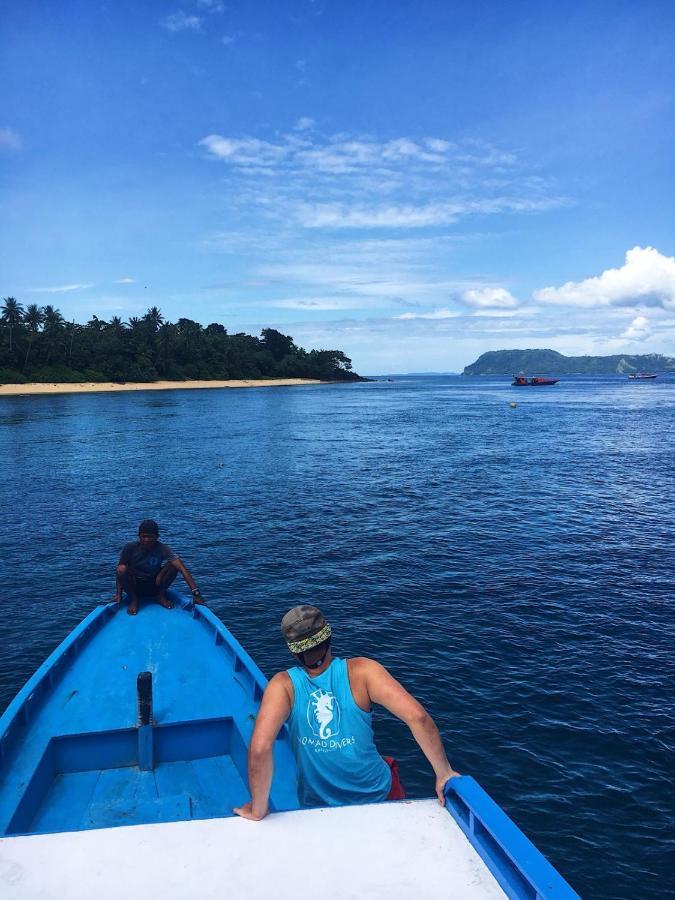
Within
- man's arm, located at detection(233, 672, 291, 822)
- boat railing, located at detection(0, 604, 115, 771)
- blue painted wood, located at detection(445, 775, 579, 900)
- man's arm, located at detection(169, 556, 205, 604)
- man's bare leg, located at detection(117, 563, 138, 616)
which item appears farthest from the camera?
man's bare leg, located at detection(117, 563, 138, 616)

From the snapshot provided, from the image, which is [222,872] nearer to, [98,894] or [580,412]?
[98,894]

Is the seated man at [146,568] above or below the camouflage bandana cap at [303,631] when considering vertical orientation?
below

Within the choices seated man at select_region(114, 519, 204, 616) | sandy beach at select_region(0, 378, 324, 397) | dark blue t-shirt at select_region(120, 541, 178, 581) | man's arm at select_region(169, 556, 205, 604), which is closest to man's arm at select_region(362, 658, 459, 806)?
man's arm at select_region(169, 556, 205, 604)

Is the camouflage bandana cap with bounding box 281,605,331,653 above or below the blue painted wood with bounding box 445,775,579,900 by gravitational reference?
above

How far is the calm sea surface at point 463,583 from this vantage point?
33.7ft

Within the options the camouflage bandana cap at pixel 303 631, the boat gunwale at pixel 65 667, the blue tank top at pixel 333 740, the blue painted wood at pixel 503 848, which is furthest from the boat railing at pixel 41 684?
the blue painted wood at pixel 503 848

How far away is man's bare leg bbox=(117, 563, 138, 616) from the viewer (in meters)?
12.9

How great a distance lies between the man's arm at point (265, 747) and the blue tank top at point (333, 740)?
123 millimetres

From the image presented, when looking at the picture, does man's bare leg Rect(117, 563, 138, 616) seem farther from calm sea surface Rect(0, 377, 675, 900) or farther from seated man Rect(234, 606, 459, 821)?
seated man Rect(234, 606, 459, 821)

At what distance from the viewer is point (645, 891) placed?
820 centimetres

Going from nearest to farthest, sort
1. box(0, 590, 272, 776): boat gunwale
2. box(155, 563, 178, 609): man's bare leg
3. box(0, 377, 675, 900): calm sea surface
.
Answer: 1. box(0, 590, 272, 776): boat gunwale
2. box(0, 377, 675, 900): calm sea surface
3. box(155, 563, 178, 609): man's bare leg

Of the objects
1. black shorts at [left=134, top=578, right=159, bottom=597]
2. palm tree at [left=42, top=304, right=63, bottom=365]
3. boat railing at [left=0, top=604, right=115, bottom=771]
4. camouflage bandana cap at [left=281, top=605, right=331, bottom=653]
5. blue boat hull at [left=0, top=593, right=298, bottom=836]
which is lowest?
blue boat hull at [left=0, top=593, right=298, bottom=836]

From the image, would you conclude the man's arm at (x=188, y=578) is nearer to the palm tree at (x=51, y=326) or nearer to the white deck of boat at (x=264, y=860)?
the white deck of boat at (x=264, y=860)

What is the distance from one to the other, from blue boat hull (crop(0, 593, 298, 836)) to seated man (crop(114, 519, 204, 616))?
6.40ft
